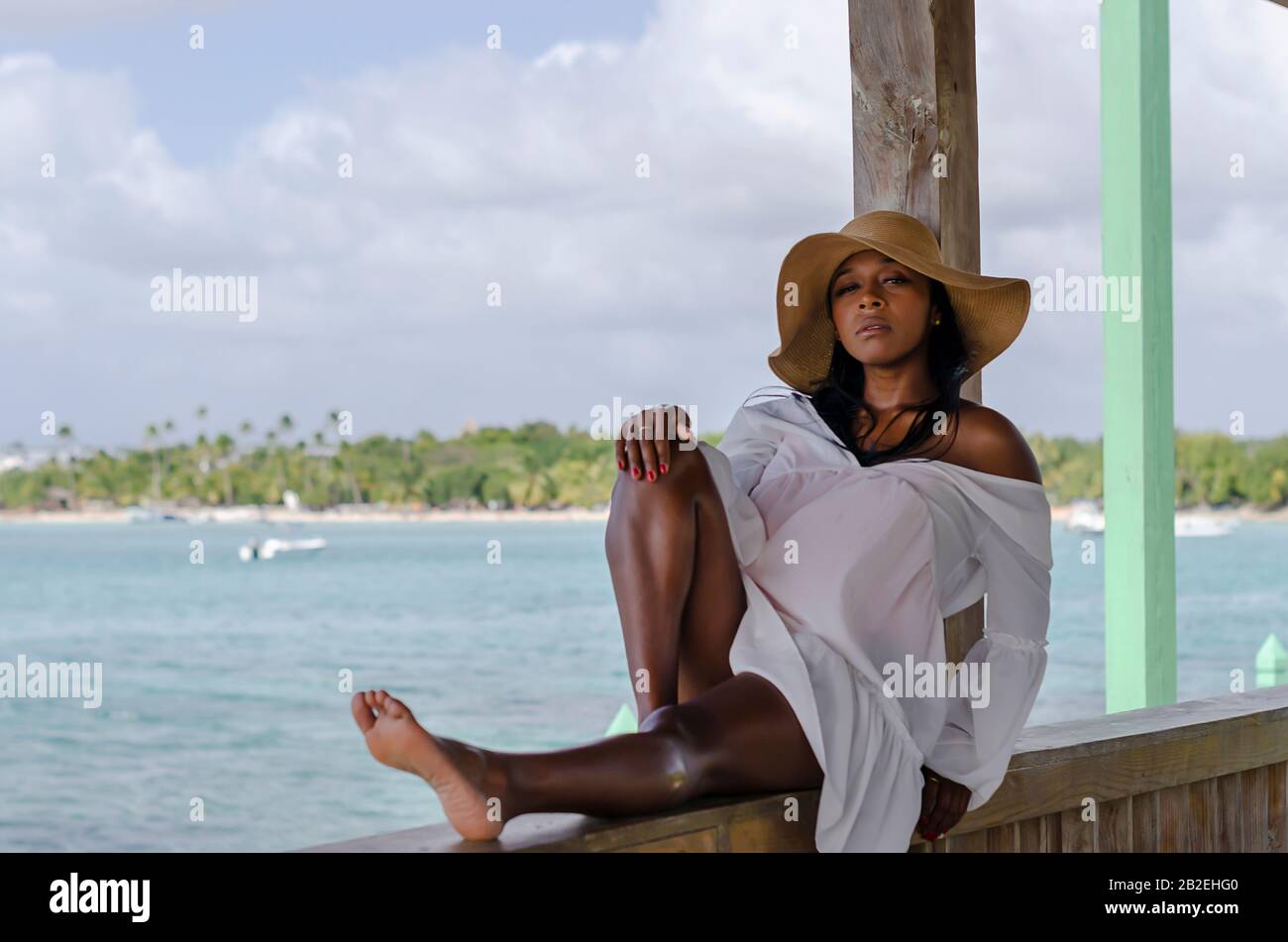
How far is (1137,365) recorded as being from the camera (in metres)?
3.41

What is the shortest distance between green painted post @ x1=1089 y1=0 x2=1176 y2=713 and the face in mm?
1295

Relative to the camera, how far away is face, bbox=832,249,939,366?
A: 223 cm

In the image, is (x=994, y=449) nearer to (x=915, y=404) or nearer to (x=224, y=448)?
(x=915, y=404)

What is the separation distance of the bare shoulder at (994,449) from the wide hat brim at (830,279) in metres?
0.14

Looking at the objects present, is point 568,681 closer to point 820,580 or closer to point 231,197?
point 231,197

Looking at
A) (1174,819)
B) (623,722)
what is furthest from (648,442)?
(623,722)

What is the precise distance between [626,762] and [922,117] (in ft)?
3.95

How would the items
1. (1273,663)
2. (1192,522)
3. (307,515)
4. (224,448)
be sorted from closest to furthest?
(1273,663) → (224,448) → (1192,522) → (307,515)

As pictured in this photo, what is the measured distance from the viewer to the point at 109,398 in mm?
31500

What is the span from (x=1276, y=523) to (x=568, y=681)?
58.9 ft

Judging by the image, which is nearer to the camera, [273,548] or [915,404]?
[915,404]

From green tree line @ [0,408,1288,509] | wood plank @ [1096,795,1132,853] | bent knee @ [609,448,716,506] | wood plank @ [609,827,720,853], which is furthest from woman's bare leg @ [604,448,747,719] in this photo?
green tree line @ [0,408,1288,509]

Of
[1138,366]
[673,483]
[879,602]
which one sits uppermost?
[1138,366]
